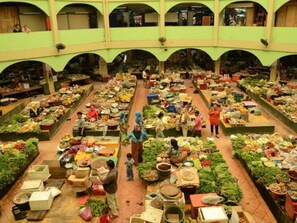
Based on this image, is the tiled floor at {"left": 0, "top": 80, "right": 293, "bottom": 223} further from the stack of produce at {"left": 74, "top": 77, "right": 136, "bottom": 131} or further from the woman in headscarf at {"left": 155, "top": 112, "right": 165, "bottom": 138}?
the stack of produce at {"left": 74, "top": 77, "right": 136, "bottom": 131}

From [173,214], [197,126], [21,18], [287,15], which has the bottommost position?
[173,214]

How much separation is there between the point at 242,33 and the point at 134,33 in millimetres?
8229

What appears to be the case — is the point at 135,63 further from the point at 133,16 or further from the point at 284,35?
the point at 284,35

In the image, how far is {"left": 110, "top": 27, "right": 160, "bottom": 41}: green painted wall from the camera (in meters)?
23.7

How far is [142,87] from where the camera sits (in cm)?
2330

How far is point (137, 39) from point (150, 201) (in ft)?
57.2

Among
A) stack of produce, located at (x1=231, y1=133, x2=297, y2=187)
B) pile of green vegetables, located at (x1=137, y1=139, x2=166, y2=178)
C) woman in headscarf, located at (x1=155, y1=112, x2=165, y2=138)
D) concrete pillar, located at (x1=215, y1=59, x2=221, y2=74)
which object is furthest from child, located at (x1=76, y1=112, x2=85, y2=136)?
concrete pillar, located at (x1=215, y1=59, x2=221, y2=74)

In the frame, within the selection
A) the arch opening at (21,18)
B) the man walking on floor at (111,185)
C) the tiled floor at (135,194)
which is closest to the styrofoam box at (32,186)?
the tiled floor at (135,194)

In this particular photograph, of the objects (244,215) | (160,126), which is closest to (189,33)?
(160,126)

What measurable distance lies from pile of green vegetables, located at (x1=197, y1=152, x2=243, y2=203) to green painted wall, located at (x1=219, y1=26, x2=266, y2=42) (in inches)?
550

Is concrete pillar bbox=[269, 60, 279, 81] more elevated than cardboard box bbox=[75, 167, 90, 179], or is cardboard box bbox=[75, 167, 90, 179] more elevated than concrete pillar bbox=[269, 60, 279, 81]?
concrete pillar bbox=[269, 60, 279, 81]

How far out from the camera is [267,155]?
37.2 ft

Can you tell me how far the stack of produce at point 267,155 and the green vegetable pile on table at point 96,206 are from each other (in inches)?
202

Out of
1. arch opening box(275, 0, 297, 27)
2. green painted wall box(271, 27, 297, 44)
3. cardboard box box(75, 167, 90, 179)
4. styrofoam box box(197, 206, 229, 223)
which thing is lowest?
styrofoam box box(197, 206, 229, 223)
